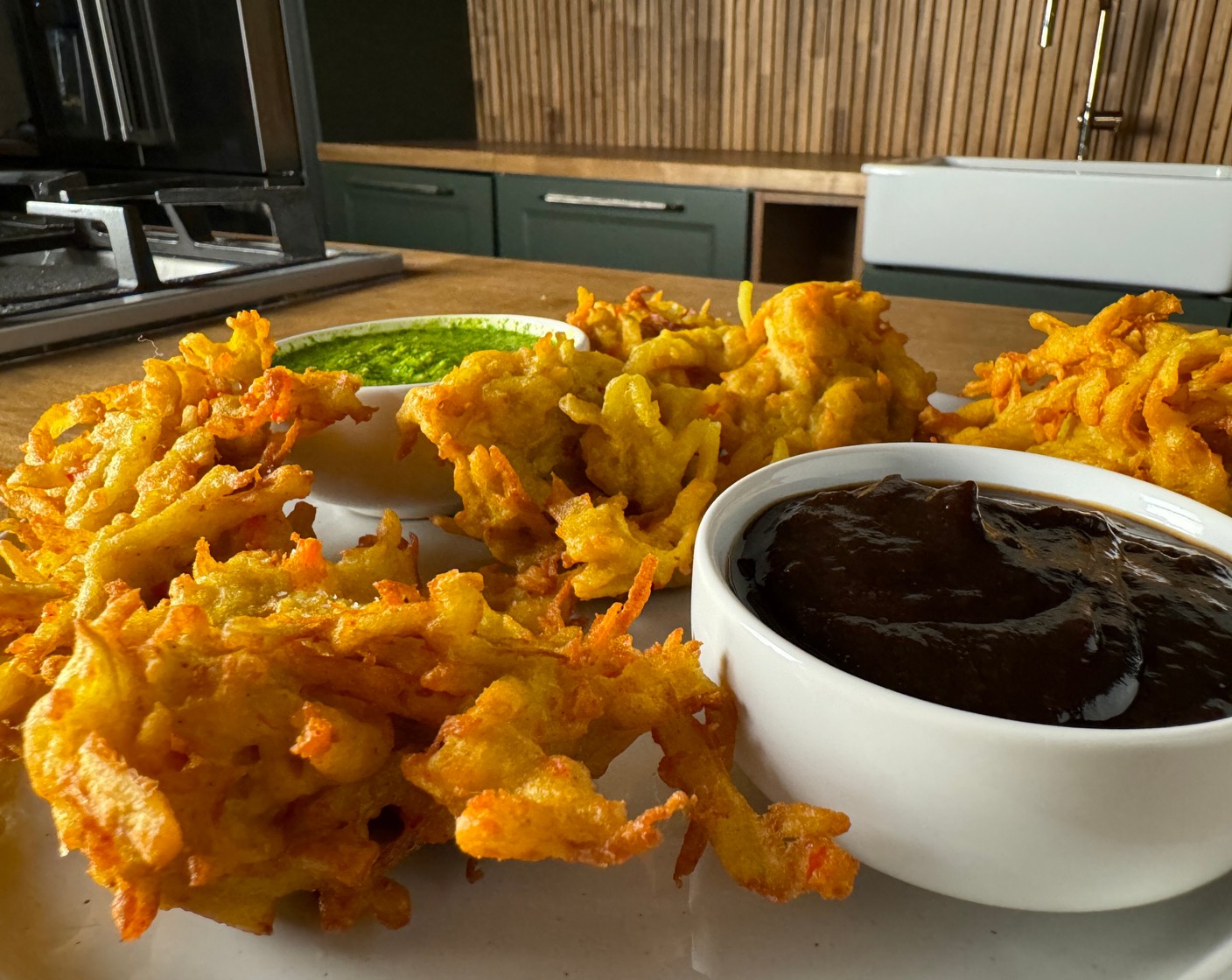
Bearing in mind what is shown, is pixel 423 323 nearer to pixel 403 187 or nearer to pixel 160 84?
pixel 403 187

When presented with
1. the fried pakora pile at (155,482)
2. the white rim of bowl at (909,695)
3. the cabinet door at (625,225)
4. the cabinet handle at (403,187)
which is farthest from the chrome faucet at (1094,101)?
the fried pakora pile at (155,482)

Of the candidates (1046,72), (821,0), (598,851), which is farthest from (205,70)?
(598,851)

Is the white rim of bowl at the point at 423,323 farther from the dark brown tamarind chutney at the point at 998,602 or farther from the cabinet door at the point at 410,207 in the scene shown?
the cabinet door at the point at 410,207

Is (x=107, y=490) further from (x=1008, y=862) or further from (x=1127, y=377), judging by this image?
(x=1127, y=377)

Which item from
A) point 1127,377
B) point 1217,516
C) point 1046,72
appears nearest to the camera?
point 1217,516

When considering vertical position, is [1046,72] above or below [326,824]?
above

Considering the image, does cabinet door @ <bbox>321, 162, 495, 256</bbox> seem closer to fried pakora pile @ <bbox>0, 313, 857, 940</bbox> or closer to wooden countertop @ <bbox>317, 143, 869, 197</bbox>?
wooden countertop @ <bbox>317, 143, 869, 197</bbox>

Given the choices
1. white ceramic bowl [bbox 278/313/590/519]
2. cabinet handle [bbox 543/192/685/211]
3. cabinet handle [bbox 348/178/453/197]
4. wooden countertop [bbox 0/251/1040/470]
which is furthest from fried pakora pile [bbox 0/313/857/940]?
cabinet handle [bbox 348/178/453/197]

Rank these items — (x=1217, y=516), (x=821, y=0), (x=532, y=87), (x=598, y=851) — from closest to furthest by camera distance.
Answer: (x=598, y=851)
(x=1217, y=516)
(x=821, y=0)
(x=532, y=87)
